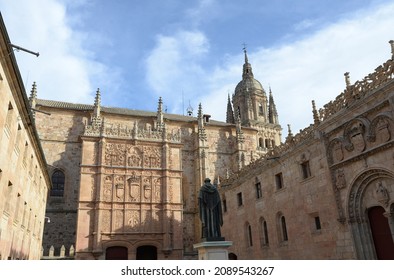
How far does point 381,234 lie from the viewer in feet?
41.9

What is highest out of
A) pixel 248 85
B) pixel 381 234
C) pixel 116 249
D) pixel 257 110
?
pixel 248 85

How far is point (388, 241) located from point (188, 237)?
2397 cm

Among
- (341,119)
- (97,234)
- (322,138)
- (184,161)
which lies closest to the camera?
(341,119)

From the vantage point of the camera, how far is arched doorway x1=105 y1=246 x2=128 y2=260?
27.6 m

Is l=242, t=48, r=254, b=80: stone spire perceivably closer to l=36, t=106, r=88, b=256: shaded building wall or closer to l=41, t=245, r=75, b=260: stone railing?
l=36, t=106, r=88, b=256: shaded building wall

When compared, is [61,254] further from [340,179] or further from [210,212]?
[340,179]

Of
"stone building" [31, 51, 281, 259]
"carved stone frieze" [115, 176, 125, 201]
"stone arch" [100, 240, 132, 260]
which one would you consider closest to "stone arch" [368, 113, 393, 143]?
"stone building" [31, 51, 281, 259]

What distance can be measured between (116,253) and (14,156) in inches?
674

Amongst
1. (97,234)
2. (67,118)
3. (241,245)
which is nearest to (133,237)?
(97,234)

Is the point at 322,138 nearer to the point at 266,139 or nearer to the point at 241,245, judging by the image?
the point at 241,245

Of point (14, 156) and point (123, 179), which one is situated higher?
point (123, 179)

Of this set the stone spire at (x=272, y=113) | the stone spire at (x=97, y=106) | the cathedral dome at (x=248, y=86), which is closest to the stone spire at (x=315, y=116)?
the stone spire at (x=97, y=106)

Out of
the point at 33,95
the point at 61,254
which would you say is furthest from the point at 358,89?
the point at 33,95

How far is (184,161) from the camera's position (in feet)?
125
